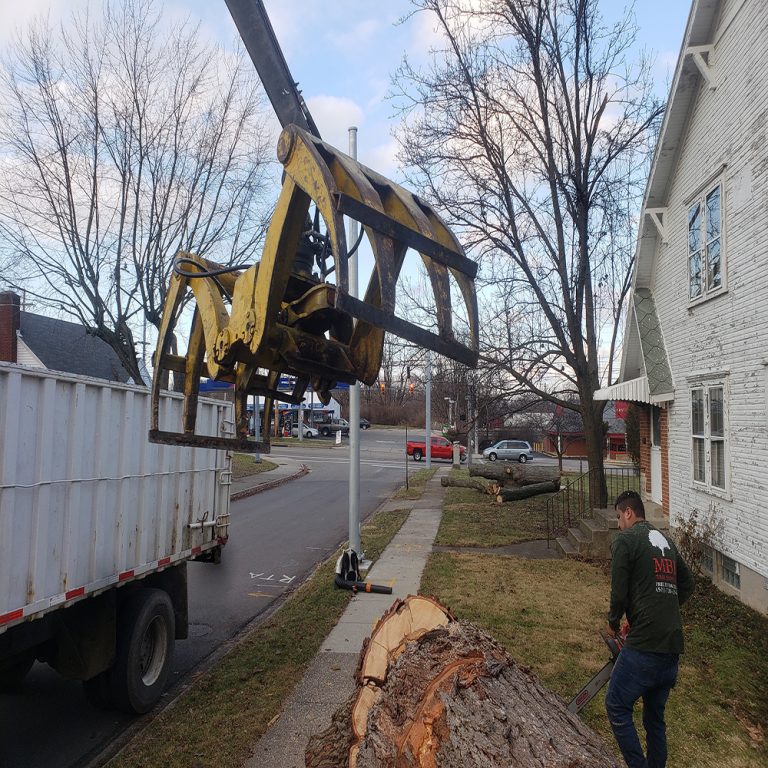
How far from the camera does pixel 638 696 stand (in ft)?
12.9

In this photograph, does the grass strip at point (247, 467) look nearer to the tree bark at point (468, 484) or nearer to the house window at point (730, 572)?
the tree bark at point (468, 484)

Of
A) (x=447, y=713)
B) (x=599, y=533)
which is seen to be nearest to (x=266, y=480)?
→ (x=599, y=533)

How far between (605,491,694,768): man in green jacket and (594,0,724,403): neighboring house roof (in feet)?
24.4

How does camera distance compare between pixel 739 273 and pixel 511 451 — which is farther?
pixel 511 451

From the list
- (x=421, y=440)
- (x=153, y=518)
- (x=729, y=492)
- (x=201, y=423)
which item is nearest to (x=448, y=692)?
(x=153, y=518)

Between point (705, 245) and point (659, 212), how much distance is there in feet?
6.83

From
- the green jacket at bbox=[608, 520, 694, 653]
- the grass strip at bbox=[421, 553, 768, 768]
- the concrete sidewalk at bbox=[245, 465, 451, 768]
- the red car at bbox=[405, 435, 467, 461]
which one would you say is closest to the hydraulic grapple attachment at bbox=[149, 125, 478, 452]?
the green jacket at bbox=[608, 520, 694, 653]

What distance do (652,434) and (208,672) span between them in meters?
10.8

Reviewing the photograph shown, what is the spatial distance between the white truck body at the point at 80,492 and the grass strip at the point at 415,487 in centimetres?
1447

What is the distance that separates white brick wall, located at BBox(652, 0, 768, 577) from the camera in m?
7.52

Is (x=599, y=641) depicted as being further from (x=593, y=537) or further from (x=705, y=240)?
(x=705, y=240)

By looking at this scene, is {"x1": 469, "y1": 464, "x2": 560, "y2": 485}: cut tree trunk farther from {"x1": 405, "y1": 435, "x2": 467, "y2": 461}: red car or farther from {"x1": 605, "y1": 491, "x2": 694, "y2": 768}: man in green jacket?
{"x1": 405, "y1": 435, "x2": 467, "y2": 461}: red car

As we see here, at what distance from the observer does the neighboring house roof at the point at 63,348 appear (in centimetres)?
2922

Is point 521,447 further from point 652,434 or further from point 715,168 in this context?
point 715,168
